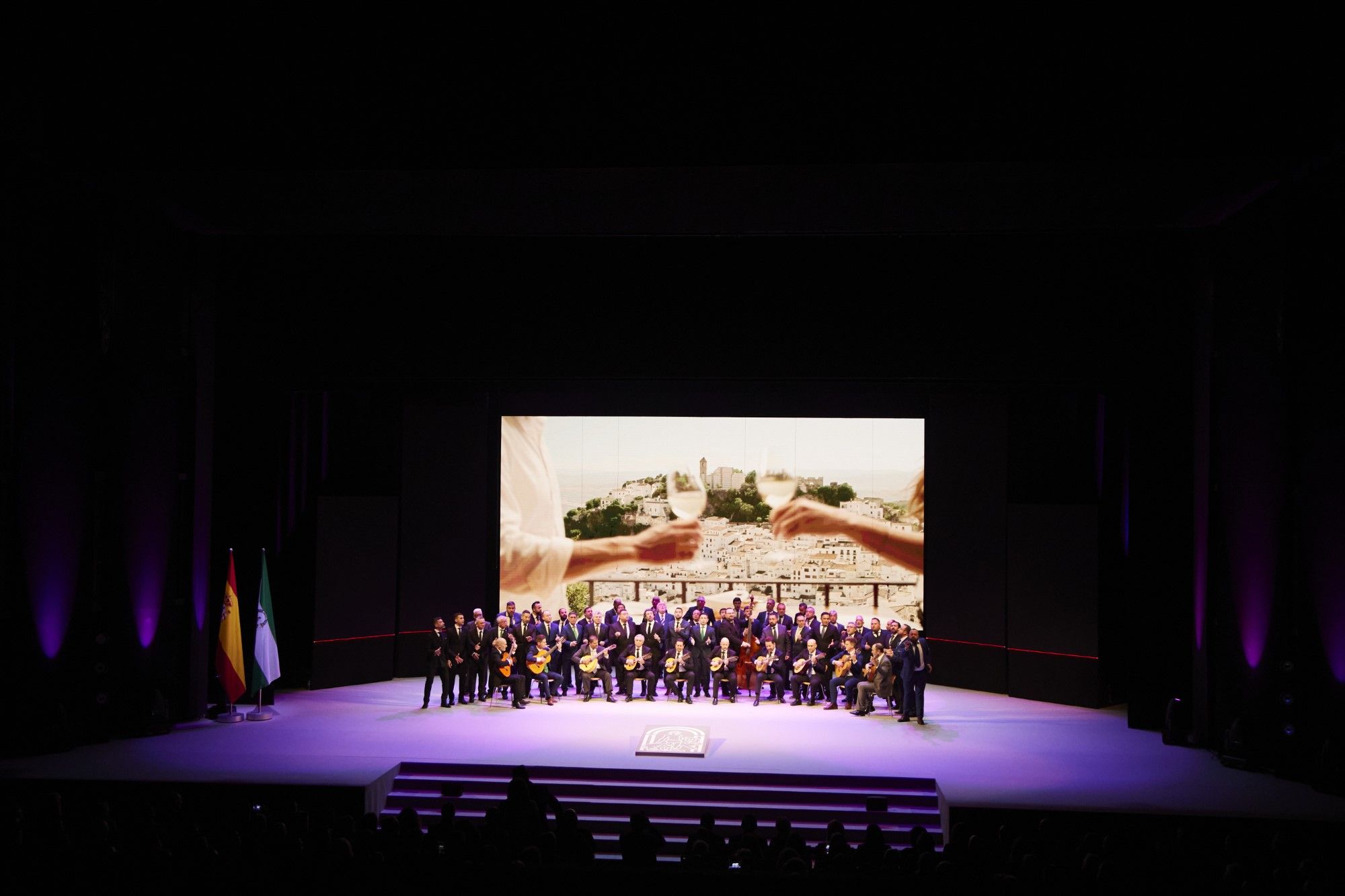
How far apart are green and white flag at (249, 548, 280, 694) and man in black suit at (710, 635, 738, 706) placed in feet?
19.8

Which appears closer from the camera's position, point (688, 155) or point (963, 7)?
point (963, 7)

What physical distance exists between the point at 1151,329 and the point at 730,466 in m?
6.96

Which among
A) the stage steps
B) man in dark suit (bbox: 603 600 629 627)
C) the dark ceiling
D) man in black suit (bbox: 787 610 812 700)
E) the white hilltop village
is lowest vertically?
the stage steps

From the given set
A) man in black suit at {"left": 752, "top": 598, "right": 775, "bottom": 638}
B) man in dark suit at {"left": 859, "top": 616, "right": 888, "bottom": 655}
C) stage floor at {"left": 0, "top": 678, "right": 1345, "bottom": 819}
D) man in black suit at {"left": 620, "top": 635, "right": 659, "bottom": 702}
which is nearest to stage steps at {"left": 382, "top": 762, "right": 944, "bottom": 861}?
stage floor at {"left": 0, "top": 678, "right": 1345, "bottom": 819}

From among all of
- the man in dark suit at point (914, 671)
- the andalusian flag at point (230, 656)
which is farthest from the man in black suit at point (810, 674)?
the andalusian flag at point (230, 656)

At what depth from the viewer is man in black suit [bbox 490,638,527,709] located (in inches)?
643

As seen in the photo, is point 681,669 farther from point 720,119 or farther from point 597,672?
point 720,119

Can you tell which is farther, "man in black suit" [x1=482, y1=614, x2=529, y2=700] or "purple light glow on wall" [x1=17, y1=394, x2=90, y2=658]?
"man in black suit" [x1=482, y1=614, x2=529, y2=700]

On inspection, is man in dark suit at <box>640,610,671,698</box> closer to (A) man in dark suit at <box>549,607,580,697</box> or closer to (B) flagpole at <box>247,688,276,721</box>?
(A) man in dark suit at <box>549,607,580,697</box>

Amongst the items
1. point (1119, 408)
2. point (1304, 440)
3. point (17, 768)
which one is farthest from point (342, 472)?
point (1304, 440)

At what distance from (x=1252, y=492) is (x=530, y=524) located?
10924 millimetres

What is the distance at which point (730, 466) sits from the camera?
1952cm

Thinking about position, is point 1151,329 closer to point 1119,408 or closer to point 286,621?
point 1119,408

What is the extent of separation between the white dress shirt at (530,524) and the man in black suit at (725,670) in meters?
3.70
